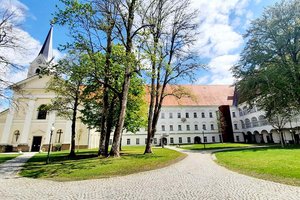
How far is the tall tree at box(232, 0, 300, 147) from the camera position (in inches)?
870

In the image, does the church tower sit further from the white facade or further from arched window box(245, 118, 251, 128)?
arched window box(245, 118, 251, 128)

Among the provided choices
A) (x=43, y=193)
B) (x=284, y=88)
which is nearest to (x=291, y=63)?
(x=284, y=88)

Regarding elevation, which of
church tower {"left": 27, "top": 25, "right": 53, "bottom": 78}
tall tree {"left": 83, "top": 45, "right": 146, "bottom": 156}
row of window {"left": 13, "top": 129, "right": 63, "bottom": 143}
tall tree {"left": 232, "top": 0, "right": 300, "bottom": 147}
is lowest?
row of window {"left": 13, "top": 129, "right": 63, "bottom": 143}

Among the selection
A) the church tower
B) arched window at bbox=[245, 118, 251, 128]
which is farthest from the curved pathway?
arched window at bbox=[245, 118, 251, 128]

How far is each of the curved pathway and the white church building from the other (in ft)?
87.0

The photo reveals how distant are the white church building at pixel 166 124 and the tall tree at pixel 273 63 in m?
11.4

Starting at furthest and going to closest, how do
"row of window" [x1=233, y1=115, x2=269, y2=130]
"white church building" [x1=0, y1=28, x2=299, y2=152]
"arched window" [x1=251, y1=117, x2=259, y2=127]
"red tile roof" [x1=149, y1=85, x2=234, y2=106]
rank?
1. "red tile roof" [x1=149, y1=85, x2=234, y2=106]
2. "arched window" [x1=251, y1=117, x2=259, y2=127]
3. "row of window" [x1=233, y1=115, x2=269, y2=130]
4. "white church building" [x1=0, y1=28, x2=299, y2=152]

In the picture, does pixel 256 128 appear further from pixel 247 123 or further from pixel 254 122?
pixel 247 123

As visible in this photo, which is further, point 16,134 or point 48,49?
point 48,49

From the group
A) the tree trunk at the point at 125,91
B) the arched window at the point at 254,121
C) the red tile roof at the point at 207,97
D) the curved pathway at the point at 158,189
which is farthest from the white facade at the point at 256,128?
the curved pathway at the point at 158,189

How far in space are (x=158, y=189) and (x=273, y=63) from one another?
2519 centimetres

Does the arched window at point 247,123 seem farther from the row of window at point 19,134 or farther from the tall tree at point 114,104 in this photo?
the row of window at point 19,134

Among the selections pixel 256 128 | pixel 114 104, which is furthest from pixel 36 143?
pixel 256 128

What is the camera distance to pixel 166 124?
5072 cm
